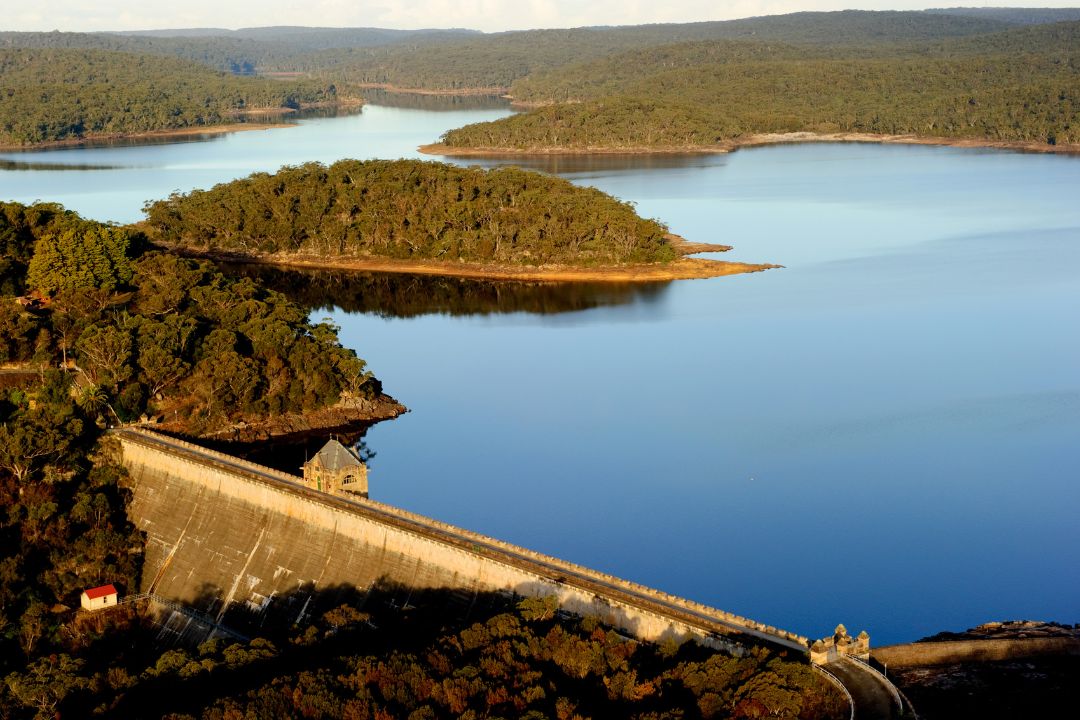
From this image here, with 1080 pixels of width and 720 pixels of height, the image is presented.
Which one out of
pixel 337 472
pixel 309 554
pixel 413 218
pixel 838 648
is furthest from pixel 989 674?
pixel 413 218

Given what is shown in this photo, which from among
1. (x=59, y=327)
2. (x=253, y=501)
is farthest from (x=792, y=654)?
(x=59, y=327)

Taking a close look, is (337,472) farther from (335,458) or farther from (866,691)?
(866,691)

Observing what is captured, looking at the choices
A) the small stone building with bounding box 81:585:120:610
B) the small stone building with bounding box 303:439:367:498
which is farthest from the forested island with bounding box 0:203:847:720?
the small stone building with bounding box 303:439:367:498

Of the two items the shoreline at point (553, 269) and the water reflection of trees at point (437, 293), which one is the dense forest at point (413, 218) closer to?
the shoreline at point (553, 269)

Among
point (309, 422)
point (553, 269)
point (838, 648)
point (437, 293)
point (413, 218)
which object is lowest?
point (309, 422)

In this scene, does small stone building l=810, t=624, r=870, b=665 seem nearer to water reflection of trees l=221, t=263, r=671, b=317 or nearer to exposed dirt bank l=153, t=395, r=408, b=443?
exposed dirt bank l=153, t=395, r=408, b=443

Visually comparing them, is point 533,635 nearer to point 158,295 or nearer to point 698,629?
point 698,629
